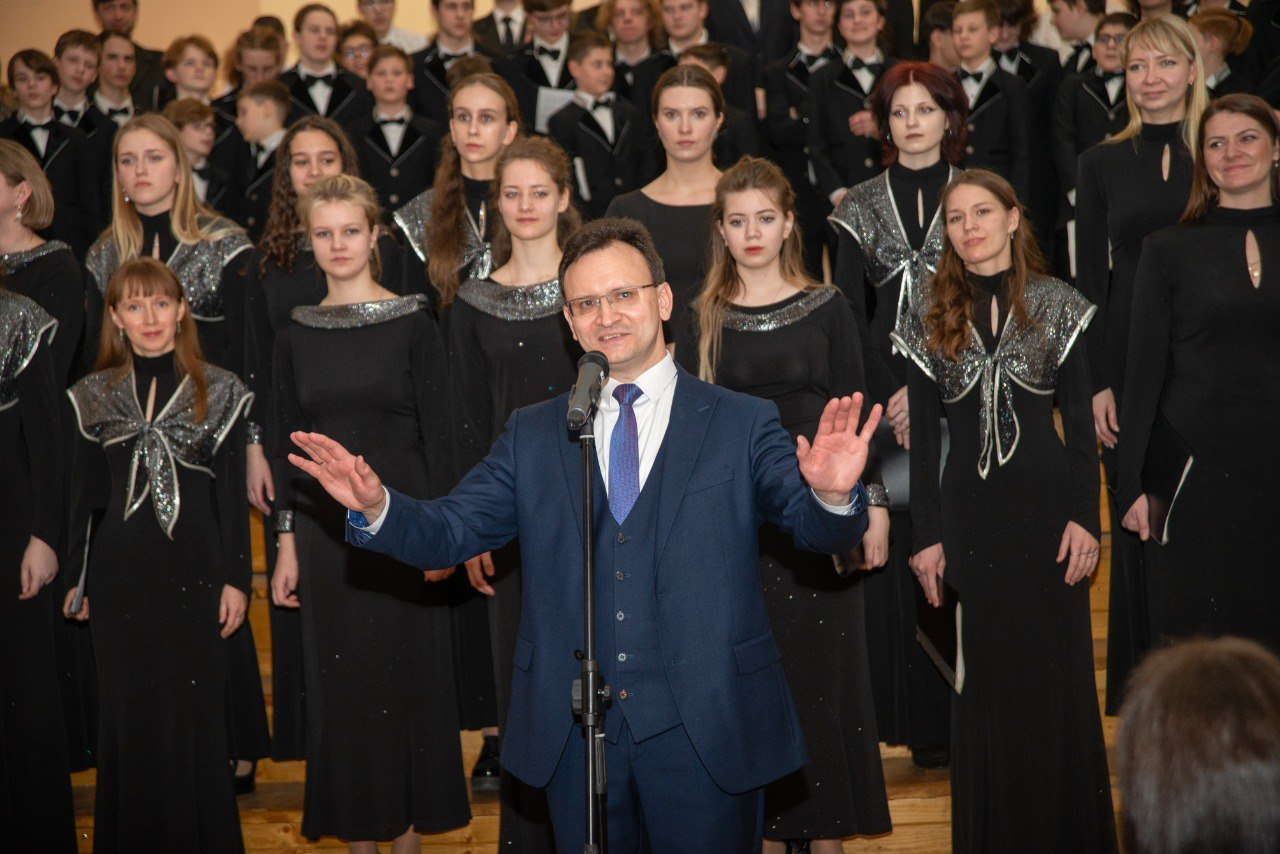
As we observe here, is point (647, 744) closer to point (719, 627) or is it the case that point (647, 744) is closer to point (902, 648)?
point (719, 627)

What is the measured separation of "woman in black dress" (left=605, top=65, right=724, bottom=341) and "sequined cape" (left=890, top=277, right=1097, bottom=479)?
86 cm

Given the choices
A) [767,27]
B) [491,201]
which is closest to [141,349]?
[491,201]

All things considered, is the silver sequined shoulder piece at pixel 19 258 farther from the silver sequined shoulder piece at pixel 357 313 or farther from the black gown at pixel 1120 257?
the black gown at pixel 1120 257

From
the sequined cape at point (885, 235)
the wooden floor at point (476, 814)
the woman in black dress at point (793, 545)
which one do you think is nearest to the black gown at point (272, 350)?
the wooden floor at point (476, 814)

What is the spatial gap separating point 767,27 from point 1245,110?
13.0 feet

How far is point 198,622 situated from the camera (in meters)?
3.84

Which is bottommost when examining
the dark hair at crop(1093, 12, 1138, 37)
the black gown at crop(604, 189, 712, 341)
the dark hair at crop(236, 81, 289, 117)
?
the black gown at crop(604, 189, 712, 341)

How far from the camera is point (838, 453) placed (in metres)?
2.23

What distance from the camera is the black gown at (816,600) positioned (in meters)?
3.55

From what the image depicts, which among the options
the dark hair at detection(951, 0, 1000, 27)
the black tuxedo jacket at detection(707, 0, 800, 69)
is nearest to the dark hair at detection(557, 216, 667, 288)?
the dark hair at detection(951, 0, 1000, 27)

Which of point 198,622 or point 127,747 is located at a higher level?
point 198,622

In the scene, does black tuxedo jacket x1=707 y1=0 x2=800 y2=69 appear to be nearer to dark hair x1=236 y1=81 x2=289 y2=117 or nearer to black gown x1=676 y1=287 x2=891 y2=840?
dark hair x1=236 y1=81 x2=289 y2=117

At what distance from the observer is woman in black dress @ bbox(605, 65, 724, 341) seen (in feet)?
13.6

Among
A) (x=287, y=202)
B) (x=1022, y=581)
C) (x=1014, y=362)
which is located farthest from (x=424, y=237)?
(x=1022, y=581)
